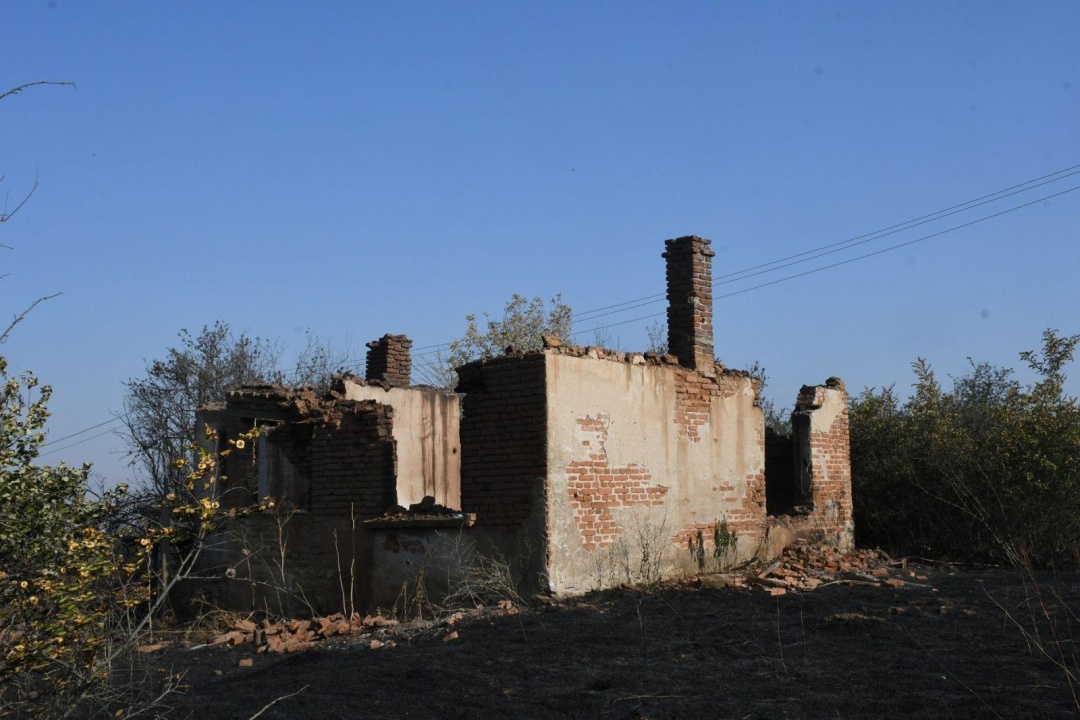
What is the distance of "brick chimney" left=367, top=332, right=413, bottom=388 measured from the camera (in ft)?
55.4

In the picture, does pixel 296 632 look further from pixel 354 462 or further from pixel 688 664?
pixel 688 664

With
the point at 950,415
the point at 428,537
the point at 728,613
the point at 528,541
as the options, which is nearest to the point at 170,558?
the point at 428,537

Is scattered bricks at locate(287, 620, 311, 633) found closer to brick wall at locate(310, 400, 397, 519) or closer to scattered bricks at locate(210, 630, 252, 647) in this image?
scattered bricks at locate(210, 630, 252, 647)

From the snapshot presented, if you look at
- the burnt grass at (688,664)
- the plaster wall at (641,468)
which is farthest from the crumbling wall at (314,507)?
the plaster wall at (641,468)

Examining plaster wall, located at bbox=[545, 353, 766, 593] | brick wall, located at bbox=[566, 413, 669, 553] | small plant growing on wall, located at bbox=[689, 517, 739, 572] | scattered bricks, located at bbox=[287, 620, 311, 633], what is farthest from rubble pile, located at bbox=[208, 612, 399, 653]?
small plant growing on wall, located at bbox=[689, 517, 739, 572]

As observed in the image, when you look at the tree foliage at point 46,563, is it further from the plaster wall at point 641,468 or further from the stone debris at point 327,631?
the plaster wall at point 641,468

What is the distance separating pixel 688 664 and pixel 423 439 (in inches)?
299

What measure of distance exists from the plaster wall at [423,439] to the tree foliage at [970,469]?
728cm

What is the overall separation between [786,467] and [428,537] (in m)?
6.89

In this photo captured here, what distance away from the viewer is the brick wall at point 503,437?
39.8ft

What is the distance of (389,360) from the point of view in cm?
1694

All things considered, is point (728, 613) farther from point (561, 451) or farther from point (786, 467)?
point (786, 467)

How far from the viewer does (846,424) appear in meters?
17.2

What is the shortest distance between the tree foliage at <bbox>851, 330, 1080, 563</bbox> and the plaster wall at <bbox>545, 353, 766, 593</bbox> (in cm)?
336
